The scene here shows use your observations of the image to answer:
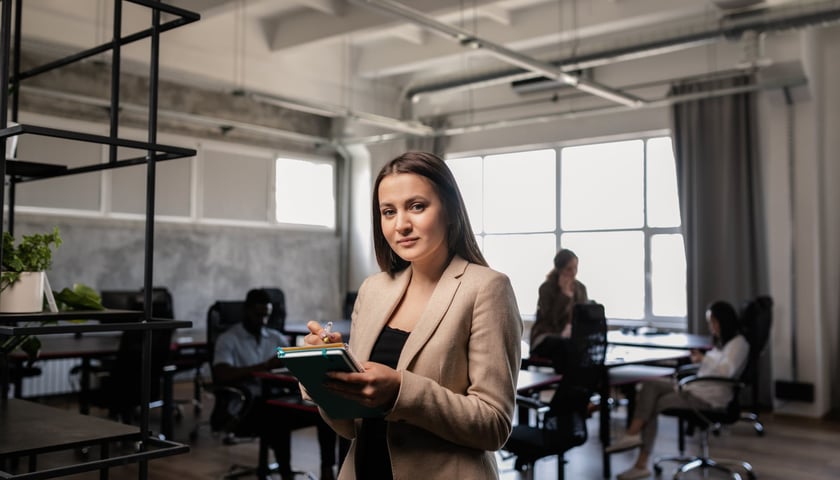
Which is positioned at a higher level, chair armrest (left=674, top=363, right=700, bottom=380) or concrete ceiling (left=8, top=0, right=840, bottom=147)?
concrete ceiling (left=8, top=0, right=840, bottom=147)

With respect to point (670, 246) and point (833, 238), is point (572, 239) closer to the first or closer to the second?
point (670, 246)

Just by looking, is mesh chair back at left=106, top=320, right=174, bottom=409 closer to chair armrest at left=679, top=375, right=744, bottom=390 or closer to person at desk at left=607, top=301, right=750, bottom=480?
person at desk at left=607, top=301, right=750, bottom=480

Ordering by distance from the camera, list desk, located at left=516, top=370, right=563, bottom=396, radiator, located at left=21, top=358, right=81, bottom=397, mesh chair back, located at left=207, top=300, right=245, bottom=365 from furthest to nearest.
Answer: radiator, located at left=21, top=358, right=81, bottom=397, mesh chair back, located at left=207, top=300, right=245, bottom=365, desk, located at left=516, top=370, right=563, bottom=396

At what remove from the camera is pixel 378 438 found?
167cm

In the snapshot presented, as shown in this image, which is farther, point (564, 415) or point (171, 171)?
point (171, 171)

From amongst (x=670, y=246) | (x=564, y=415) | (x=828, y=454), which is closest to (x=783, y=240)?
(x=670, y=246)

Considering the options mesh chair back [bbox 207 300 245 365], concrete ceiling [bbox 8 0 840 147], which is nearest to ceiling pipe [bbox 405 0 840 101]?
concrete ceiling [bbox 8 0 840 147]

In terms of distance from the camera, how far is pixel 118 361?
19.7 feet

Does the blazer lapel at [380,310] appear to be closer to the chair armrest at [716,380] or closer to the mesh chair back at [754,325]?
the chair armrest at [716,380]

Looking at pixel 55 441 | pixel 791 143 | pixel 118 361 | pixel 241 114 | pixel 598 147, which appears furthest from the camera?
pixel 241 114

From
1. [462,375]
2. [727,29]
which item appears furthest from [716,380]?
[462,375]

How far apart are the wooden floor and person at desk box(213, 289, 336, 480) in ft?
2.35

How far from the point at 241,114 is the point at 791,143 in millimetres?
7238

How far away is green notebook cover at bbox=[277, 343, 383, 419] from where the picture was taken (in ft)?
4.46
